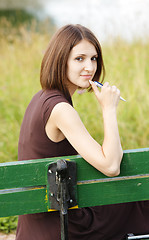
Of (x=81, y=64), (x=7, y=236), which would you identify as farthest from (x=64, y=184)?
(x=7, y=236)

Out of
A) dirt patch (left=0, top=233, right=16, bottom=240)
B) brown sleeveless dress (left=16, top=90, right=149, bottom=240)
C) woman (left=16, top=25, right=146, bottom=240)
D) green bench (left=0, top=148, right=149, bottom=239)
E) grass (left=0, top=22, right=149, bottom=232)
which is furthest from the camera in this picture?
grass (left=0, top=22, right=149, bottom=232)

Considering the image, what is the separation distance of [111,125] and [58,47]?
52cm

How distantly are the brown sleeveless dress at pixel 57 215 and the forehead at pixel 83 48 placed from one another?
0.22m

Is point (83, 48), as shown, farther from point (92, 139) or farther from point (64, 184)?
point (64, 184)

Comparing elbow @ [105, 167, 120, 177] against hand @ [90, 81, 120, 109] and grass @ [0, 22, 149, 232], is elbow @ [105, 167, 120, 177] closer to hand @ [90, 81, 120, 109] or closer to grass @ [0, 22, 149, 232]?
hand @ [90, 81, 120, 109]

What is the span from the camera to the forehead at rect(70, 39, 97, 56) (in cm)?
198

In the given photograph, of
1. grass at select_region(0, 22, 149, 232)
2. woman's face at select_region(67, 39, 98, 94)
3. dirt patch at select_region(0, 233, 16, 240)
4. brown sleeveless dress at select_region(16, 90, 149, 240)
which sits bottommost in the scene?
dirt patch at select_region(0, 233, 16, 240)

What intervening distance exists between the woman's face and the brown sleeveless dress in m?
0.14

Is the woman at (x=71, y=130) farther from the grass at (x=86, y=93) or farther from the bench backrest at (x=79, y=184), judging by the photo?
the grass at (x=86, y=93)

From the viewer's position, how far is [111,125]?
5.66 feet

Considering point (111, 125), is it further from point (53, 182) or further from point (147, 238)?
point (147, 238)

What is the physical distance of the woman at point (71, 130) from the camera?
1717 mm

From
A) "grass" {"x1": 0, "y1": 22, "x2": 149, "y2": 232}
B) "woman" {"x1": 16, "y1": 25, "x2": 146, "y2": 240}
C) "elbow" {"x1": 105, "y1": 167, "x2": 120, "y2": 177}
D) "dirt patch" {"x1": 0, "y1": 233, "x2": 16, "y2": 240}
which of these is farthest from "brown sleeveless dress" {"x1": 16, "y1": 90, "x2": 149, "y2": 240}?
"grass" {"x1": 0, "y1": 22, "x2": 149, "y2": 232}

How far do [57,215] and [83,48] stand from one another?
2.62ft
